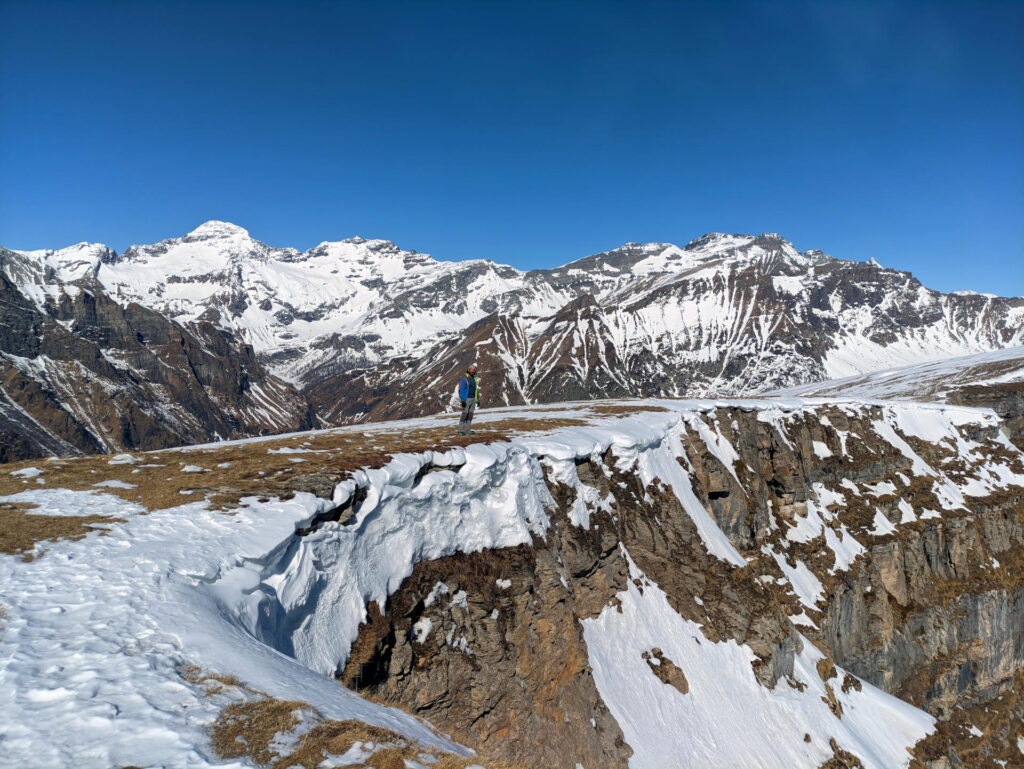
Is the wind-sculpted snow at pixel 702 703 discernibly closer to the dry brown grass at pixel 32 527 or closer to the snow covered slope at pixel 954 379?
the dry brown grass at pixel 32 527

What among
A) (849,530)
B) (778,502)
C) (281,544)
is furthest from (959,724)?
(281,544)

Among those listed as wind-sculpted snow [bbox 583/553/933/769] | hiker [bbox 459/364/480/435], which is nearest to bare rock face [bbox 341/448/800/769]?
wind-sculpted snow [bbox 583/553/933/769]

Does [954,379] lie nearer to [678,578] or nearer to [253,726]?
[678,578]

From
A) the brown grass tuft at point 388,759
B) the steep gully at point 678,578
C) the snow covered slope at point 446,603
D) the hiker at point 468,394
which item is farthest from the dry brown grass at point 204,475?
the brown grass tuft at point 388,759

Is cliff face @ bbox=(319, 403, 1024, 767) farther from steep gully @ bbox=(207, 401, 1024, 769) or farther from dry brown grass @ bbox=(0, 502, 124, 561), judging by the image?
dry brown grass @ bbox=(0, 502, 124, 561)

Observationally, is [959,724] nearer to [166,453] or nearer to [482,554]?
[482,554]

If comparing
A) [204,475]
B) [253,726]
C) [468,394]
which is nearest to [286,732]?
[253,726]
